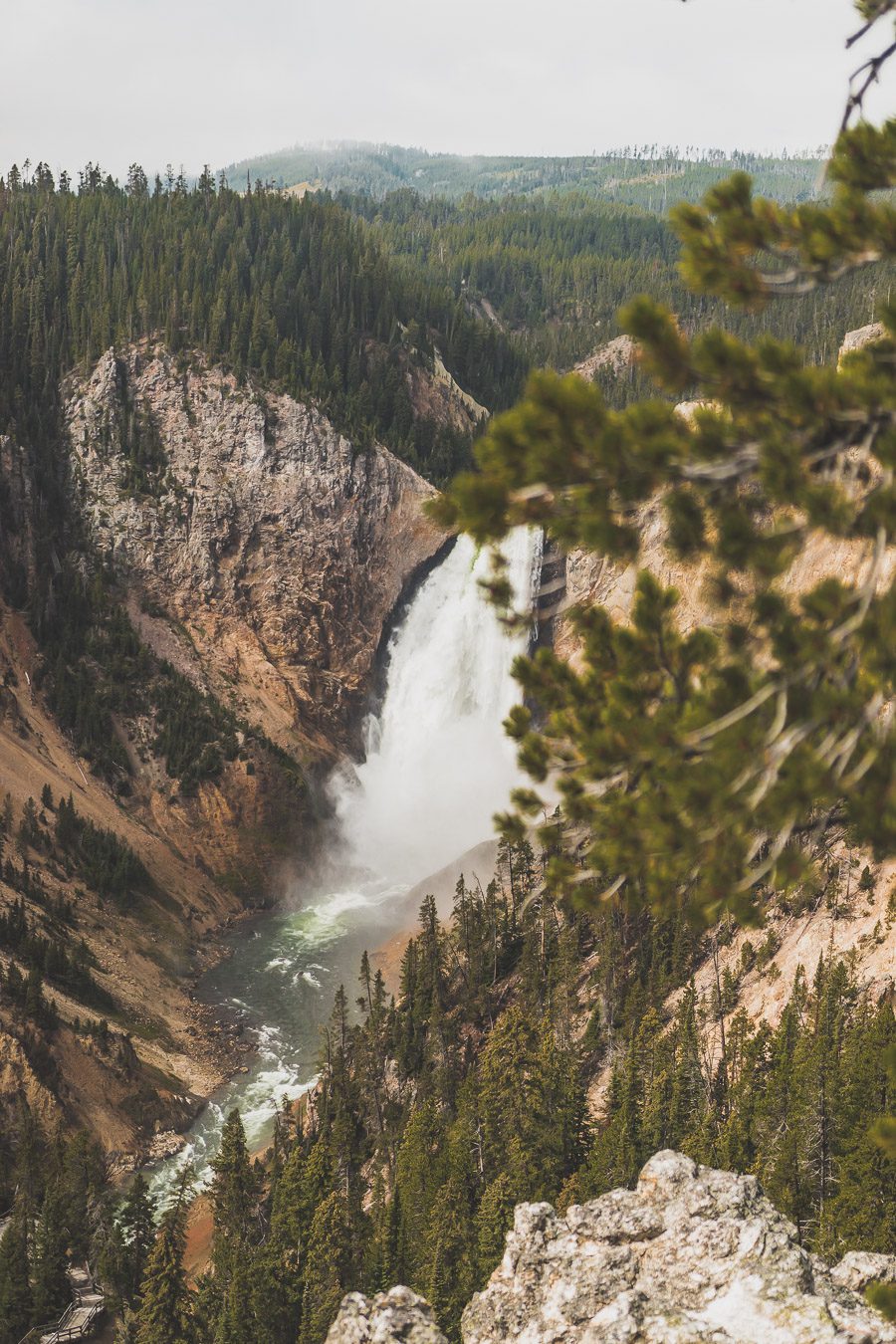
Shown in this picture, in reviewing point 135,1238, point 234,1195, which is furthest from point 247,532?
point 135,1238

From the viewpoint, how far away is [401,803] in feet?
324

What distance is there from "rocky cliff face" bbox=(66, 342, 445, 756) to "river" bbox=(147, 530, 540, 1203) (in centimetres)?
390

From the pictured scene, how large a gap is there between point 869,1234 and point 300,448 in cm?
8763

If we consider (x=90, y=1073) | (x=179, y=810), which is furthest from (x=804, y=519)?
(x=179, y=810)

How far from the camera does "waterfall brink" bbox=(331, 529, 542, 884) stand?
95375 mm

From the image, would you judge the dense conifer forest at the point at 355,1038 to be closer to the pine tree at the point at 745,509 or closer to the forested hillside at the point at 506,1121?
the forested hillside at the point at 506,1121

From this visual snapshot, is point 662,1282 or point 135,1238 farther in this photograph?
point 135,1238

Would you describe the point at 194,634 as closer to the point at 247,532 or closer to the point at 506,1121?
the point at 247,532

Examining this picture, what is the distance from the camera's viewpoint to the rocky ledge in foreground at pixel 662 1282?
55.2 ft

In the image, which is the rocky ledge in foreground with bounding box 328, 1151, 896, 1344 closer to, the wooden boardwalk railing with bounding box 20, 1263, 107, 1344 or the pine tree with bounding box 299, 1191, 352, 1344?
the pine tree with bounding box 299, 1191, 352, 1344

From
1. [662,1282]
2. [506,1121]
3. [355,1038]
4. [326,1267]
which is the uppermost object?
[662,1282]

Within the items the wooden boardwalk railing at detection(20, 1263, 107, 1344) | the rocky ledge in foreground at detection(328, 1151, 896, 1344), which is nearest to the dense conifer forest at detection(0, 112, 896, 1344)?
the wooden boardwalk railing at detection(20, 1263, 107, 1344)

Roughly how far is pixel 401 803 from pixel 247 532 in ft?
92.8

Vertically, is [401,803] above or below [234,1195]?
above
